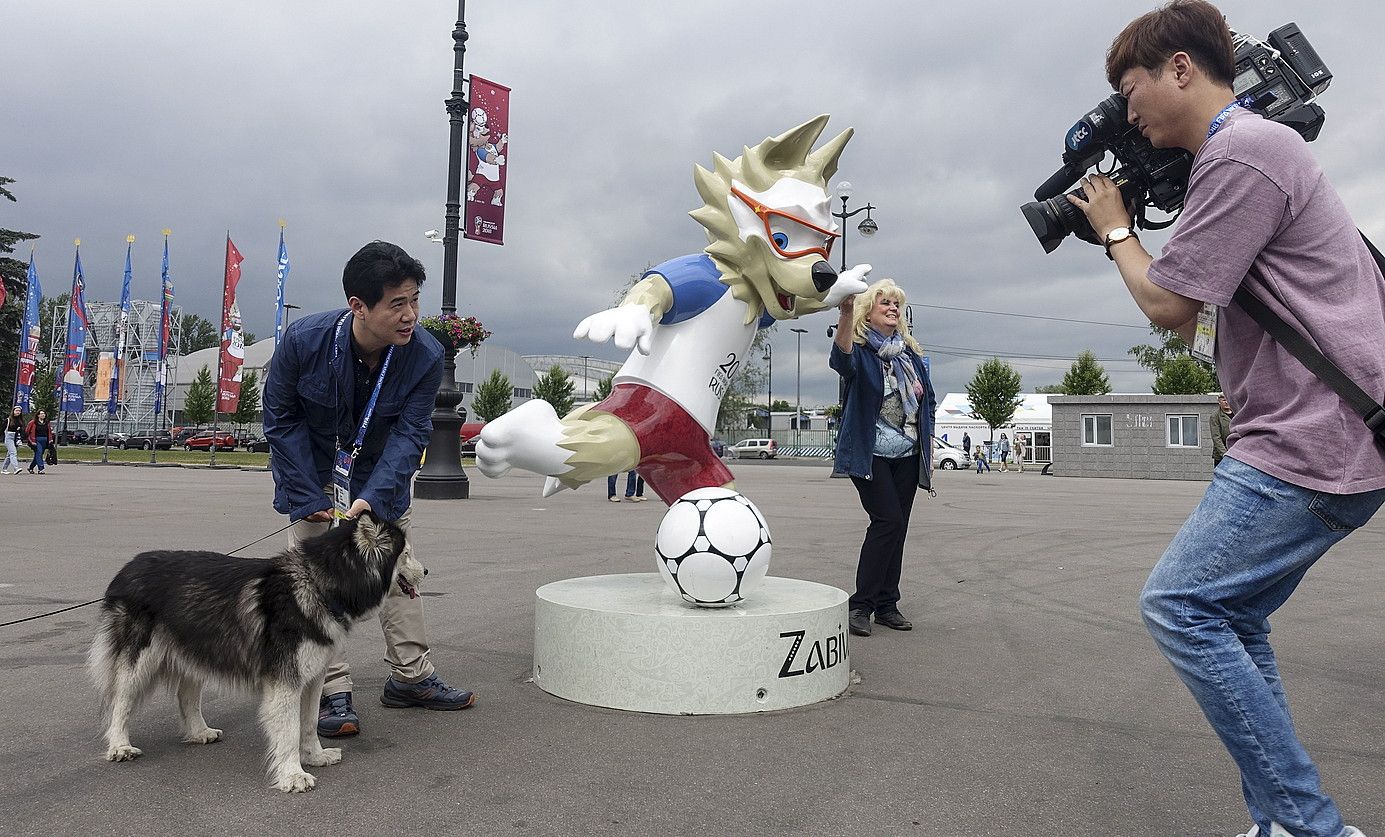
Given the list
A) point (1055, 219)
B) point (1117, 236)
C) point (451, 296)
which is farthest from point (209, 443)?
point (1117, 236)

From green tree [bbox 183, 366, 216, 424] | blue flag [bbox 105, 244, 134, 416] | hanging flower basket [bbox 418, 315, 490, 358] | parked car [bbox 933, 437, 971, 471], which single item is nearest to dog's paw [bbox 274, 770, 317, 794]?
hanging flower basket [bbox 418, 315, 490, 358]

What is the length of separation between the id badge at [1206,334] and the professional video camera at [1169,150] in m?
0.42

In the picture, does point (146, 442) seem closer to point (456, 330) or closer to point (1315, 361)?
point (456, 330)

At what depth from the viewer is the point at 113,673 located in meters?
3.16

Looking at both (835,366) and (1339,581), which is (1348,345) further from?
(1339,581)

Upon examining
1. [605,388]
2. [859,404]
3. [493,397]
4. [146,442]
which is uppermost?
[493,397]

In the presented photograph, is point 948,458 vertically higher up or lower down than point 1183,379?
lower down

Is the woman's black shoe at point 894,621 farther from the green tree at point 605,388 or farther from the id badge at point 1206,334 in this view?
the id badge at point 1206,334

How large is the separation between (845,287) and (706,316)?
0.75m

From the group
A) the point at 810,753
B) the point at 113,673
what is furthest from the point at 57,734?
the point at 810,753

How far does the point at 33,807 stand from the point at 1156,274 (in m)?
3.44

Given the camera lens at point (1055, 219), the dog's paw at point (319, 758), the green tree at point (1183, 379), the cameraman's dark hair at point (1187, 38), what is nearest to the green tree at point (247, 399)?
the green tree at point (1183, 379)

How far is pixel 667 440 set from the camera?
4.43m

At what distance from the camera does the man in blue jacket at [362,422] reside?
11.4 ft
